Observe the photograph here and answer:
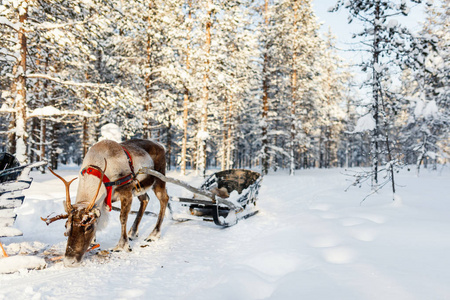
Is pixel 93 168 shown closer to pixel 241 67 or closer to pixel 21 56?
pixel 21 56

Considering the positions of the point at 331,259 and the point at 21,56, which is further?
the point at 21,56

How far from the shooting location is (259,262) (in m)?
4.22

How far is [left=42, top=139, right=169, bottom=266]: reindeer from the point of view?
3.56 m

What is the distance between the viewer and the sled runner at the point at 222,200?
21.6ft

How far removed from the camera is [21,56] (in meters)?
8.44

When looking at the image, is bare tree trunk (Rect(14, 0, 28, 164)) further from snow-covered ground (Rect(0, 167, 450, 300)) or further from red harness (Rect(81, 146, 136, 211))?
red harness (Rect(81, 146, 136, 211))

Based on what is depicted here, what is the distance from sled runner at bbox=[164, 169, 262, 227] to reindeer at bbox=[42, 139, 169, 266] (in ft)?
3.20

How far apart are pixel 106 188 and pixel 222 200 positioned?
3107mm

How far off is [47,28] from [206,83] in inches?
456

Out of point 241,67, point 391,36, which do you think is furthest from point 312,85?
point 391,36

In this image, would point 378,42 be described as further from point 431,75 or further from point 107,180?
point 107,180

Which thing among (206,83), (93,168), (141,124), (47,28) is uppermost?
(206,83)

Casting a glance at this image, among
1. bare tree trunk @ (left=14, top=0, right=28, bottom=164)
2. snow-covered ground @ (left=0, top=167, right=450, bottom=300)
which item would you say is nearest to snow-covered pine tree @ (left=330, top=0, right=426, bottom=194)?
snow-covered ground @ (left=0, top=167, right=450, bottom=300)

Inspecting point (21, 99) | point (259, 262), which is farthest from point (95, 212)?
point (21, 99)
